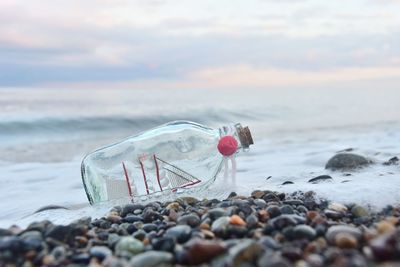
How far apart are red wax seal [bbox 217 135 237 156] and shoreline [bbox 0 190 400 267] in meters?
0.53

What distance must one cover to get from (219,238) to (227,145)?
1316 mm

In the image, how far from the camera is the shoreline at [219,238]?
70.6 inches

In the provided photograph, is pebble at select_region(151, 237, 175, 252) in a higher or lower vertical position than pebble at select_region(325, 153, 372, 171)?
higher

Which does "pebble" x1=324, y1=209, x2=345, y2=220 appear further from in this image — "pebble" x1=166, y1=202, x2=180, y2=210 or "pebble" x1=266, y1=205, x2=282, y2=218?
"pebble" x1=166, y1=202, x2=180, y2=210

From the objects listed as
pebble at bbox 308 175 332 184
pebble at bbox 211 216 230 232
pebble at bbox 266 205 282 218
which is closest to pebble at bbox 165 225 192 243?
pebble at bbox 211 216 230 232

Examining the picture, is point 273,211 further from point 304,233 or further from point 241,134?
point 241,134

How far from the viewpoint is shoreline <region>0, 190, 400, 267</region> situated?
179 cm

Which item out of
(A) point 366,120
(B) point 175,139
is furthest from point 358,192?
(A) point 366,120

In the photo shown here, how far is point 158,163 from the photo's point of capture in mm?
3623

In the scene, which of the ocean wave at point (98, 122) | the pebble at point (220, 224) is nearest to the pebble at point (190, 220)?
the pebble at point (220, 224)

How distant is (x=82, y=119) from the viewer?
12430 mm

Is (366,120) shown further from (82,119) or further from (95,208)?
(95,208)

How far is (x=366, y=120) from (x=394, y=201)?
30.2 ft

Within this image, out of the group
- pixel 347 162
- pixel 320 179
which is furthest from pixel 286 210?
pixel 347 162
